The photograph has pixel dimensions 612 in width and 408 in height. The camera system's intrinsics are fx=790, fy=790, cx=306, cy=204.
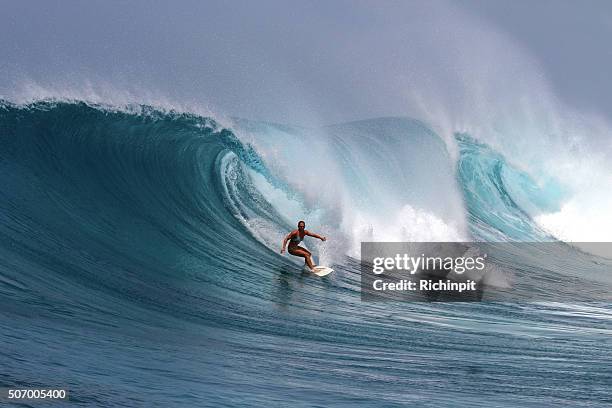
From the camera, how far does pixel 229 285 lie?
30.9ft

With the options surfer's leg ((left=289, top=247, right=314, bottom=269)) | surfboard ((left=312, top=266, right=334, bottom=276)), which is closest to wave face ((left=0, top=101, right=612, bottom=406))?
surfboard ((left=312, top=266, right=334, bottom=276))

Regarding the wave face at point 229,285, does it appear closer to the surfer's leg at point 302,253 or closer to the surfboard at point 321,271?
the surfboard at point 321,271

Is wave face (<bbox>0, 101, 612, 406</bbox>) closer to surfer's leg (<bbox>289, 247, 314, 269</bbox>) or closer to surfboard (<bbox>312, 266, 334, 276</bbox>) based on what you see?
surfboard (<bbox>312, 266, 334, 276</bbox>)

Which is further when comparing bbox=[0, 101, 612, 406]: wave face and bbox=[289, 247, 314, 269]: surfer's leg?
bbox=[289, 247, 314, 269]: surfer's leg

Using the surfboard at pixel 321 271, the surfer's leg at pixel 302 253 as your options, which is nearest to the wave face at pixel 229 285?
the surfboard at pixel 321 271

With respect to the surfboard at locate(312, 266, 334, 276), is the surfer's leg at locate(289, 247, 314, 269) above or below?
above

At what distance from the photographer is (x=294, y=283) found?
9.98 metres

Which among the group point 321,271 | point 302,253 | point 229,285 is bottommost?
point 229,285

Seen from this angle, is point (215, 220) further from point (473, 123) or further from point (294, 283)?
point (473, 123)

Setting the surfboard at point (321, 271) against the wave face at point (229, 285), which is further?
the surfboard at point (321, 271)

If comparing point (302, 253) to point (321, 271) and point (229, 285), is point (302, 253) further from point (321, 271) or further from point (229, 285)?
point (229, 285)

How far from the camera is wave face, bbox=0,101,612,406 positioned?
19.0 feet

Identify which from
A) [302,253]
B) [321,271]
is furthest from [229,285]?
[321,271]

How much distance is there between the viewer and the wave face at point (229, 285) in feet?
19.0
